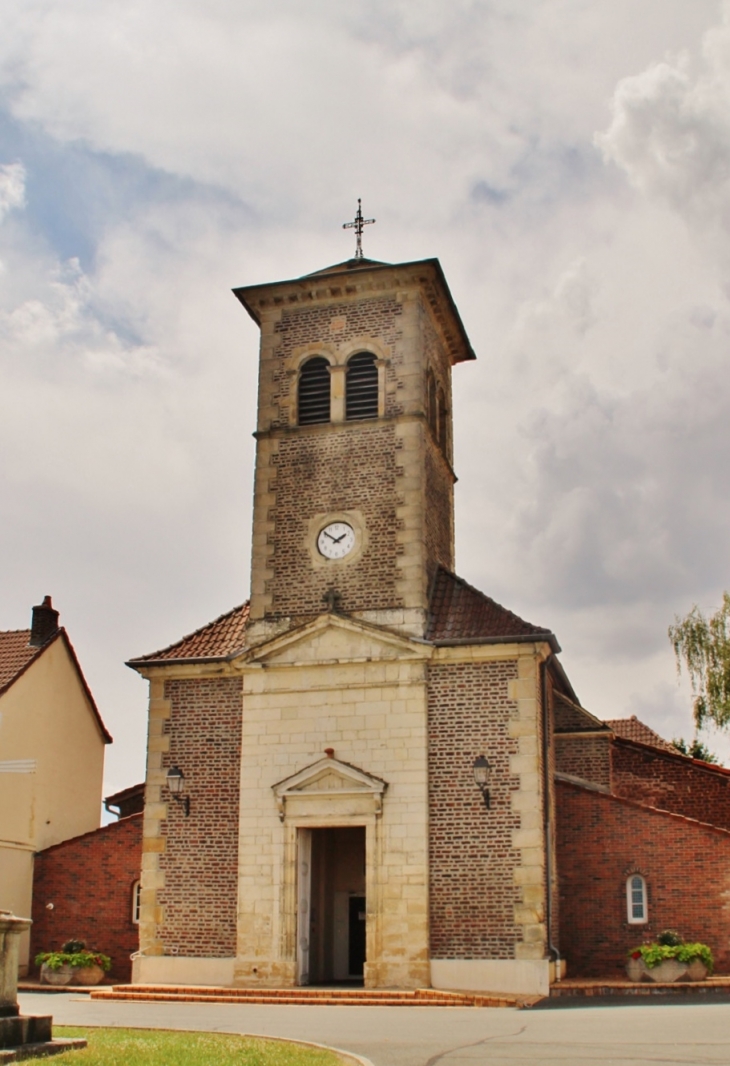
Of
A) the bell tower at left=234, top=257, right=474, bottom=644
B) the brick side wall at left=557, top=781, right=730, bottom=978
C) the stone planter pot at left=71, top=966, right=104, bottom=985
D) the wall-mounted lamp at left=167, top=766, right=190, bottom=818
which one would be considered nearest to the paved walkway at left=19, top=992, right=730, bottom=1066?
the stone planter pot at left=71, top=966, right=104, bottom=985

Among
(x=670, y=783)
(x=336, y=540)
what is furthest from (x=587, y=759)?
(x=336, y=540)

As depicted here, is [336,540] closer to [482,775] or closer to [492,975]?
[482,775]

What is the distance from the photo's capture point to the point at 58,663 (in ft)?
91.2

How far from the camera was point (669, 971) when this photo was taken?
61.3 feet

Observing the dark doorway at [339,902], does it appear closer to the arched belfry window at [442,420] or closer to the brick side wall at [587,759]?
the brick side wall at [587,759]

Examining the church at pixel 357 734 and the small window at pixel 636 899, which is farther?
the small window at pixel 636 899

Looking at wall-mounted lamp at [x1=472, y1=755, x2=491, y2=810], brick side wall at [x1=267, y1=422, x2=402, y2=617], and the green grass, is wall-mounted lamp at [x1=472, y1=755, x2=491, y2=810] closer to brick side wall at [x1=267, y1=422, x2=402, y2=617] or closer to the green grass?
brick side wall at [x1=267, y1=422, x2=402, y2=617]

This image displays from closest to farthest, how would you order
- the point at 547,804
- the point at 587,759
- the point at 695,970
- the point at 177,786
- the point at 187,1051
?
1. the point at 187,1051
2. the point at 695,970
3. the point at 547,804
4. the point at 177,786
5. the point at 587,759

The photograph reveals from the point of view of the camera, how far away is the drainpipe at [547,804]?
63.2ft

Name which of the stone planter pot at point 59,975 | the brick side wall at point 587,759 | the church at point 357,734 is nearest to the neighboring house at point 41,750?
the stone planter pot at point 59,975

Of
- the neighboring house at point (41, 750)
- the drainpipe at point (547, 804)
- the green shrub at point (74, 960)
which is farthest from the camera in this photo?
the neighboring house at point (41, 750)

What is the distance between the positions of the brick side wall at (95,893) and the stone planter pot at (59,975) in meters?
1.04

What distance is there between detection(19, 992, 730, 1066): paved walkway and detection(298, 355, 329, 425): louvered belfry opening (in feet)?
35.3

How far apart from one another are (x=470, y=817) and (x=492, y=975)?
2435mm
